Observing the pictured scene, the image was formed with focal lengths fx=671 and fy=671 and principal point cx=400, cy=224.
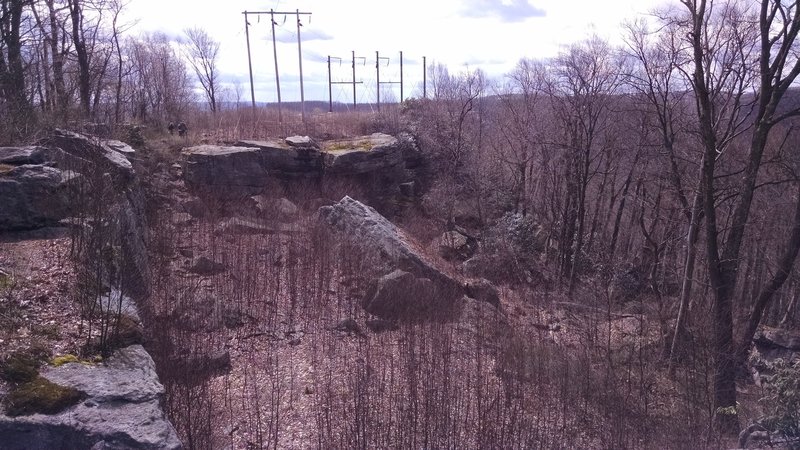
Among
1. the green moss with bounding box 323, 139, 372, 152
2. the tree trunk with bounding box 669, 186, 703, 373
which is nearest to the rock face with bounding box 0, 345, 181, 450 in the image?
the tree trunk with bounding box 669, 186, 703, 373

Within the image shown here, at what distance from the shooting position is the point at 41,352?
502cm

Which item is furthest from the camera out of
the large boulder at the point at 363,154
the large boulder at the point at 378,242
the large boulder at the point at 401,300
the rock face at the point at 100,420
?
the large boulder at the point at 363,154

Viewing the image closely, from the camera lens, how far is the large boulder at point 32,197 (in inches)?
282

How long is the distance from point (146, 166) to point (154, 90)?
11.0 metres

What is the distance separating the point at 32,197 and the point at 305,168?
13.5 metres

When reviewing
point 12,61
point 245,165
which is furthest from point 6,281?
point 245,165

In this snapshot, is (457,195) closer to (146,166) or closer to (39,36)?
(146,166)

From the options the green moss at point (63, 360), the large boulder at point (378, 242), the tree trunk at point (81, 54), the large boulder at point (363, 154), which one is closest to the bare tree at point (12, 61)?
the tree trunk at point (81, 54)

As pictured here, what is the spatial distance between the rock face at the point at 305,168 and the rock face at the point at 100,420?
13107 millimetres

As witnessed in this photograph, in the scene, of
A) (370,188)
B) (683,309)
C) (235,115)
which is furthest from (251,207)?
(683,309)

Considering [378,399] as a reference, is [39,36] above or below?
above

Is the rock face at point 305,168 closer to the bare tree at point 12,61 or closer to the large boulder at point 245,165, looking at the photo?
the large boulder at point 245,165

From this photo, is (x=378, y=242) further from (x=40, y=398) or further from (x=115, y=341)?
(x=40, y=398)

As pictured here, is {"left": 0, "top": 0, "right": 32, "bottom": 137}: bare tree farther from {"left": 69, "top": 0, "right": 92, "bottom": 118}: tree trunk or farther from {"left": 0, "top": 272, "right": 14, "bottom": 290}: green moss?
{"left": 0, "top": 272, "right": 14, "bottom": 290}: green moss
